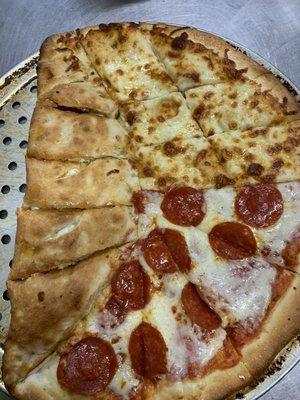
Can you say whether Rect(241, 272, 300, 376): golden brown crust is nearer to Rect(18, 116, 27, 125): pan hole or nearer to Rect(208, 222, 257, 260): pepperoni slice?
Rect(208, 222, 257, 260): pepperoni slice

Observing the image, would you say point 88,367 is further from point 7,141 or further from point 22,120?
point 22,120

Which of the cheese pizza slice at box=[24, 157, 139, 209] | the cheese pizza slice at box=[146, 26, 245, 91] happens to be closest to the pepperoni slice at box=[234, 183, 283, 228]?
the cheese pizza slice at box=[24, 157, 139, 209]

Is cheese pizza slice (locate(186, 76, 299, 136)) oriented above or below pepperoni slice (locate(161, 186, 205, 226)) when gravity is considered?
above

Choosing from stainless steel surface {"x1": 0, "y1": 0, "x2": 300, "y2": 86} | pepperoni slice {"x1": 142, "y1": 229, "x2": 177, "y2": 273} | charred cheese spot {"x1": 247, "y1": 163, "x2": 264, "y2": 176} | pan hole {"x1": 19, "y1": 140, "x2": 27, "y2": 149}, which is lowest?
pepperoni slice {"x1": 142, "y1": 229, "x2": 177, "y2": 273}

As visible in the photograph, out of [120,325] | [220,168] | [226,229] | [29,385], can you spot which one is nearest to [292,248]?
[226,229]

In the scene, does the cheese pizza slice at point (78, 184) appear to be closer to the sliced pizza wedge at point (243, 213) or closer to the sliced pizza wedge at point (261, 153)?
the sliced pizza wedge at point (243, 213)

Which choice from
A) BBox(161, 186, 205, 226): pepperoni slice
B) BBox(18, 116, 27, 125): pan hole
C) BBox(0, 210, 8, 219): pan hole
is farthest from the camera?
BBox(18, 116, 27, 125): pan hole

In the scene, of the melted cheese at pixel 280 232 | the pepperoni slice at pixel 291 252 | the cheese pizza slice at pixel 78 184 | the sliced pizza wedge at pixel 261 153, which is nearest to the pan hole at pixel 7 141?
the cheese pizza slice at pixel 78 184
